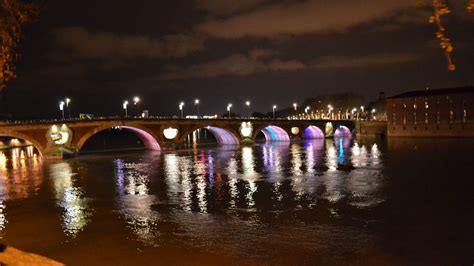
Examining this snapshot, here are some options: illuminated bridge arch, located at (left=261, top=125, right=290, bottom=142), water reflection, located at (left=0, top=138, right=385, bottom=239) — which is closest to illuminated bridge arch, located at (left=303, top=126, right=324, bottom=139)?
illuminated bridge arch, located at (left=261, top=125, right=290, bottom=142)

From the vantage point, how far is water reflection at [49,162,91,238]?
2003 cm

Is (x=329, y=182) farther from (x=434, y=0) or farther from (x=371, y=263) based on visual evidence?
(x=434, y=0)

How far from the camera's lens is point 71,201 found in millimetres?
26766

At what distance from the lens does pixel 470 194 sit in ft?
81.0

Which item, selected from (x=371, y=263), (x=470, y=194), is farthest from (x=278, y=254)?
(x=470, y=194)

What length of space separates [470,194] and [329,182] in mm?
8802

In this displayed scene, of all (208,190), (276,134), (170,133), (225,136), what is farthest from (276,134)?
(208,190)

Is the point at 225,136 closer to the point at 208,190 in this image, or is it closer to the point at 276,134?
the point at 276,134

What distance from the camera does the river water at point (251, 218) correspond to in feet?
49.0

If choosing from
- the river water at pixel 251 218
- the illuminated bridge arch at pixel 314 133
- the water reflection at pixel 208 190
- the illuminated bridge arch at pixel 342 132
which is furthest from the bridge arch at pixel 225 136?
the river water at pixel 251 218

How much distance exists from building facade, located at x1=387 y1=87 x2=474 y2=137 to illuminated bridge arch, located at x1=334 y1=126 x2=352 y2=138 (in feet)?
48.2

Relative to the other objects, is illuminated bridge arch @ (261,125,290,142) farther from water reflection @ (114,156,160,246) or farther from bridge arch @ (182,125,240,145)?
water reflection @ (114,156,160,246)

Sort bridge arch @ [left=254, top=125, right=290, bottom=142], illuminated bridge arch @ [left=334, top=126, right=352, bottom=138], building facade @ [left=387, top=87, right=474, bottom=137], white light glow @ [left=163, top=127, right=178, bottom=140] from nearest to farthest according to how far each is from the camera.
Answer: white light glow @ [left=163, top=127, right=178, bottom=140] < building facade @ [left=387, top=87, right=474, bottom=137] < bridge arch @ [left=254, top=125, right=290, bottom=142] < illuminated bridge arch @ [left=334, top=126, right=352, bottom=138]

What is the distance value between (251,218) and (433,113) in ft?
315
